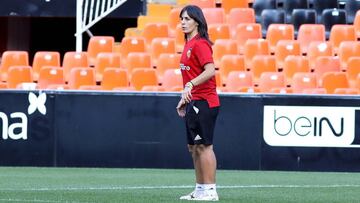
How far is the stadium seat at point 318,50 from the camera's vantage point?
2003 centimetres

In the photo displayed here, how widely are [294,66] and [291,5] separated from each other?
256 cm

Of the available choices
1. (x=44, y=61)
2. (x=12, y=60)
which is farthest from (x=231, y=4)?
(x=12, y=60)

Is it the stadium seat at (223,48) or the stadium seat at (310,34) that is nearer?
the stadium seat at (223,48)

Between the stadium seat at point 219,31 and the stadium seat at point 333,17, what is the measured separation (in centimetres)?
207

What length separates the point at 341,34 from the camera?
20594mm

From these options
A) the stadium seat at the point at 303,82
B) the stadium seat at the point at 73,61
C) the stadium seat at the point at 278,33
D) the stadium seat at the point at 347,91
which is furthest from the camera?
the stadium seat at the point at 278,33

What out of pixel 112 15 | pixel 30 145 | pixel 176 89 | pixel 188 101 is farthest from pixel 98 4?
pixel 188 101

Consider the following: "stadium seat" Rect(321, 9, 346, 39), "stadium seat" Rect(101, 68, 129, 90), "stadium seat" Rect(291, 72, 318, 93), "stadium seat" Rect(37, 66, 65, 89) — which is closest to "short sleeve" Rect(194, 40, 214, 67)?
"stadium seat" Rect(291, 72, 318, 93)

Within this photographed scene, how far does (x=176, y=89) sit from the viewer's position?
58.4ft

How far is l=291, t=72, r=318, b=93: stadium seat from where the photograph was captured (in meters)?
18.5

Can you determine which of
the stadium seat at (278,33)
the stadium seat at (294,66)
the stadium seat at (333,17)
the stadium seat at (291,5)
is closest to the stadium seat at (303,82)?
the stadium seat at (294,66)

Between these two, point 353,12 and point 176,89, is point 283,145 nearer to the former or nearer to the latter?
point 176,89

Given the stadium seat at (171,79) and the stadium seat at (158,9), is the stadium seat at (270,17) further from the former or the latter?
the stadium seat at (171,79)

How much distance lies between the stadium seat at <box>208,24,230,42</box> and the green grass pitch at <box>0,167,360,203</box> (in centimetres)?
515
